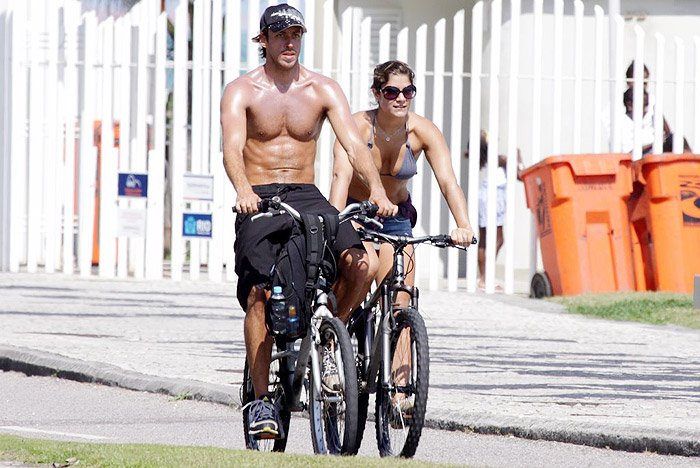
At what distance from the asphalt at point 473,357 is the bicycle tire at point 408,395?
1213mm

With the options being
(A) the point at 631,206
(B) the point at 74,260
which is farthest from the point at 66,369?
(B) the point at 74,260

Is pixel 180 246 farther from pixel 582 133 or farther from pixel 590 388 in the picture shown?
pixel 590 388

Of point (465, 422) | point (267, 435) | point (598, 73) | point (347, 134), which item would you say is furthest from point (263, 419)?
point (598, 73)

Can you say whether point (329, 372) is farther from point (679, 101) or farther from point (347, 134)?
point (679, 101)

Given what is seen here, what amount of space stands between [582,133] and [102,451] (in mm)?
13089

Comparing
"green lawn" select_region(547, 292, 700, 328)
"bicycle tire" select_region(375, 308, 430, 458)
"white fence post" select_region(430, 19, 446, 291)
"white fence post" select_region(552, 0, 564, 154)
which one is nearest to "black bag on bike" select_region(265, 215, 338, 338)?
"bicycle tire" select_region(375, 308, 430, 458)

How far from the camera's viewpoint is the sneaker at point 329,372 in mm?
5844

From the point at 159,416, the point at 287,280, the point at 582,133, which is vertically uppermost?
the point at 582,133

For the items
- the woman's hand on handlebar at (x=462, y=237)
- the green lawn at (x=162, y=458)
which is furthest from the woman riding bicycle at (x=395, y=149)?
the green lawn at (x=162, y=458)

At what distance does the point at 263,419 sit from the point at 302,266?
619 mm

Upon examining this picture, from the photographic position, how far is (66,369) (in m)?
9.33

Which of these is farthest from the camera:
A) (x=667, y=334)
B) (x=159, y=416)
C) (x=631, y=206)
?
(x=631, y=206)

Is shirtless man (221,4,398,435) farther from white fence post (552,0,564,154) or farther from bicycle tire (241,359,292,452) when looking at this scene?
white fence post (552,0,564,154)

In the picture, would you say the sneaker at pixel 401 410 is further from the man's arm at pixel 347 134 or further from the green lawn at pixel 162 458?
the man's arm at pixel 347 134
